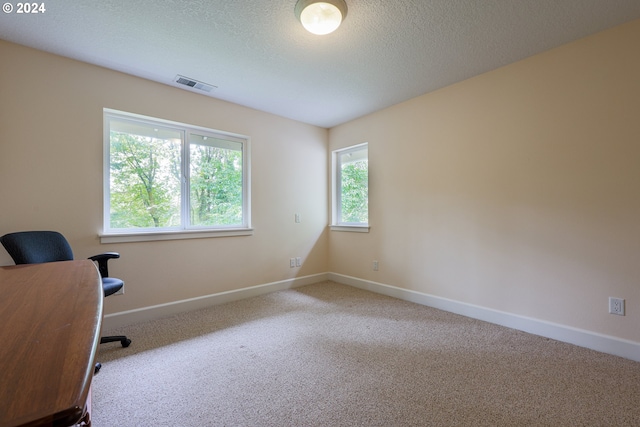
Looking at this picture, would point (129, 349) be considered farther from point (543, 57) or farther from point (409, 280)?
point (543, 57)

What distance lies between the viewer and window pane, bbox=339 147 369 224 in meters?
3.83

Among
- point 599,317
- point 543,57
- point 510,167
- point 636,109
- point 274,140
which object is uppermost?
point 543,57

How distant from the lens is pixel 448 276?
9.54 ft

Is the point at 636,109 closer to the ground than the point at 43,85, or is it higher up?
closer to the ground

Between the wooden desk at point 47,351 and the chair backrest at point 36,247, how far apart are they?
3.49 ft

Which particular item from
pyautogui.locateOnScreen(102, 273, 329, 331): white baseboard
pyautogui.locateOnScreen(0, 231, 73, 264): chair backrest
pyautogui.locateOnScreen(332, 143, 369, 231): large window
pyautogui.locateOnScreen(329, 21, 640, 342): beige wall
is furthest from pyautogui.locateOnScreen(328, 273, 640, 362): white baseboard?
pyautogui.locateOnScreen(0, 231, 73, 264): chair backrest

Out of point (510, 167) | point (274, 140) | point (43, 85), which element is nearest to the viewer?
point (43, 85)

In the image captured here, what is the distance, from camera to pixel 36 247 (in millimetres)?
1934

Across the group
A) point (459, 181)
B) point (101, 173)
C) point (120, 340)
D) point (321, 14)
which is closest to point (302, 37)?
point (321, 14)

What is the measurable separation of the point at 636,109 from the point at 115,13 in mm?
3577

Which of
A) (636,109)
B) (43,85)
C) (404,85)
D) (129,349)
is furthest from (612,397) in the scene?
(43,85)

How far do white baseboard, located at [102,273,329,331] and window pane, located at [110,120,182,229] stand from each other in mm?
810

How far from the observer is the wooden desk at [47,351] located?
365 millimetres

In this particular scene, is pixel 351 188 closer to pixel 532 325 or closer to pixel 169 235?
pixel 169 235
